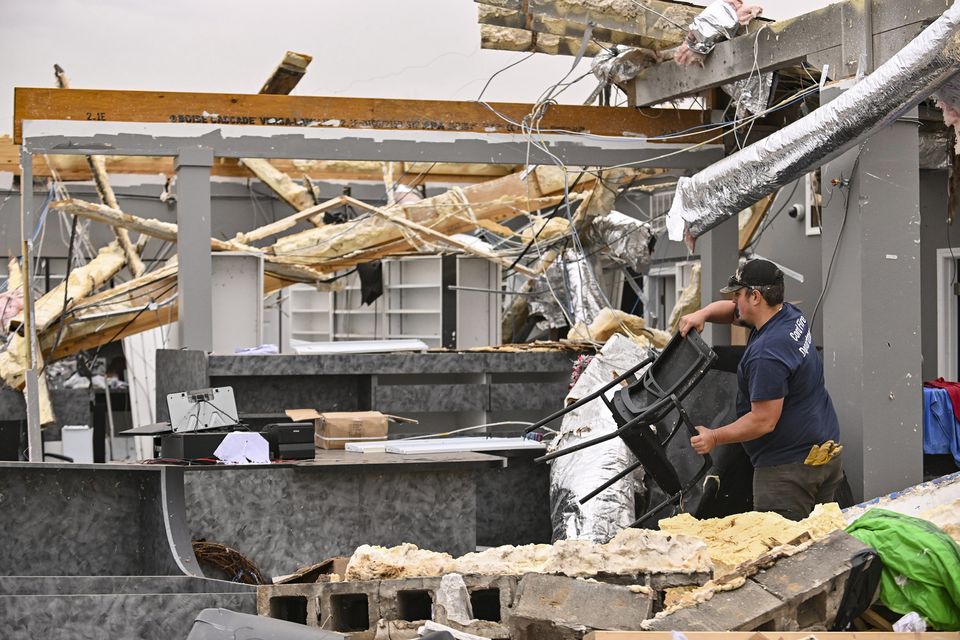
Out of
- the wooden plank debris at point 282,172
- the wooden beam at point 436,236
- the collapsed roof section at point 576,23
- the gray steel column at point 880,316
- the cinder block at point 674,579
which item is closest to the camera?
the cinder block at point 674,579

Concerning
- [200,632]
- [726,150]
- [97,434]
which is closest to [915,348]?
[726,150]

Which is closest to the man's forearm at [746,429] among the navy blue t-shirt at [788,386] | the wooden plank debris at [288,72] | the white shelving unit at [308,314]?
the navy blue t-shirt at [788,386]

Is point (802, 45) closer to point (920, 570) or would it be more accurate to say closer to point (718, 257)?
point (718, 257)

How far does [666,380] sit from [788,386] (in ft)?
2.18

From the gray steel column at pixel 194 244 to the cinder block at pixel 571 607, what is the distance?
5135 mm

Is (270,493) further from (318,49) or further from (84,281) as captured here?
(318,49)

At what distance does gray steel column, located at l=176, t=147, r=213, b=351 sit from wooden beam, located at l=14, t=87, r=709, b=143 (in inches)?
14.1

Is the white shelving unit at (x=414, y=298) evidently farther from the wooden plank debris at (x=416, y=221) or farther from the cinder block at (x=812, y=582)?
the cinder block at (x=812, y=582)

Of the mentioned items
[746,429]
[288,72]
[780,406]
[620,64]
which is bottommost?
[746,429]

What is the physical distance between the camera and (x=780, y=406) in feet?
19.8

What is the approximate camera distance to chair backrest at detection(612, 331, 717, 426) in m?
5.77

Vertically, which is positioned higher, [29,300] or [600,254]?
[600,254]

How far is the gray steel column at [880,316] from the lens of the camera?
6945 millimetres

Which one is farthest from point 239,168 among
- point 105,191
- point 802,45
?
point 802,45
